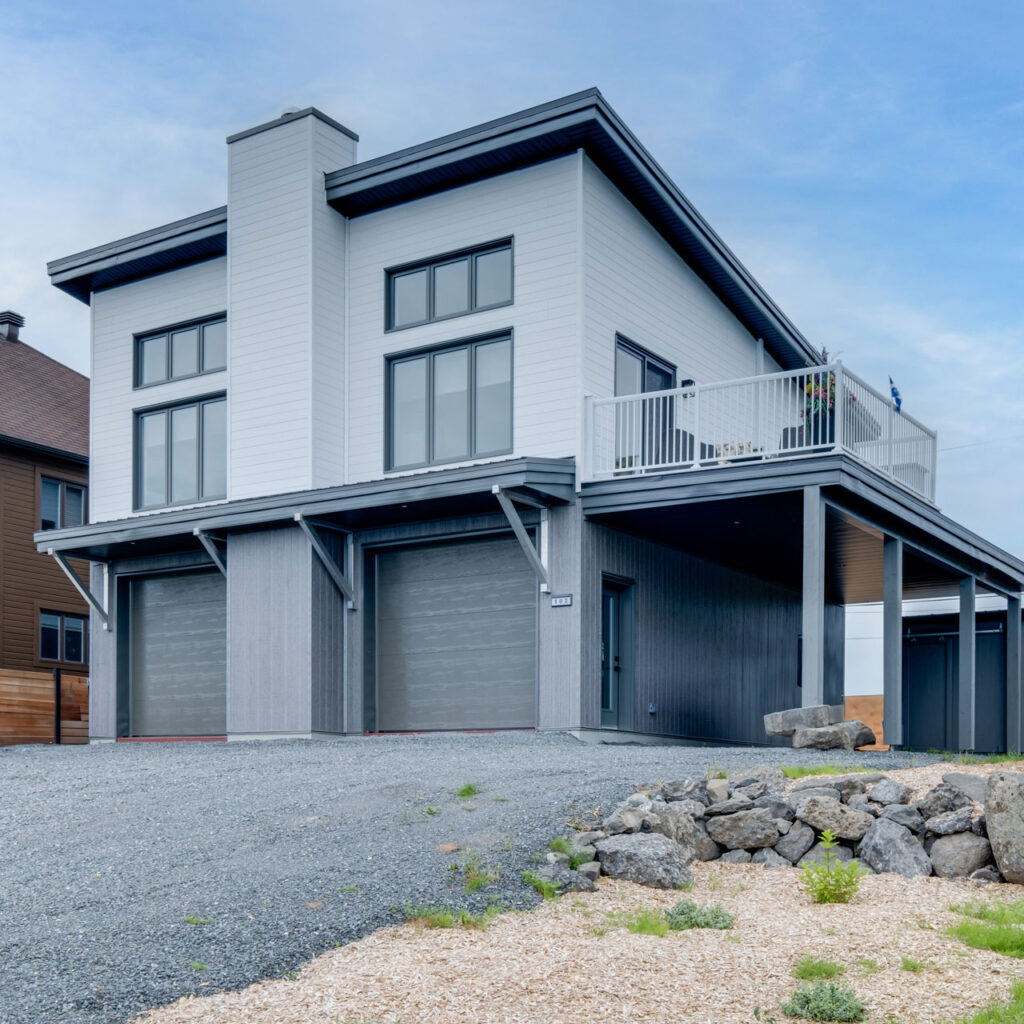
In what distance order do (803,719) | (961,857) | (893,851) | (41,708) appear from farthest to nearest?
(41,708) → (803,719) → (893,851) → (961,857)

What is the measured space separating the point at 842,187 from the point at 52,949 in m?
21.6

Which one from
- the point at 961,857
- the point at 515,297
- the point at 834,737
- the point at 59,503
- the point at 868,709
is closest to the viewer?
the point at 961,857

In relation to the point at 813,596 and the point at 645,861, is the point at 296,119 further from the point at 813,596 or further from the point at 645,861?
the point at 645,861

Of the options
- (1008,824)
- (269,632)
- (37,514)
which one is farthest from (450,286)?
(37,514)

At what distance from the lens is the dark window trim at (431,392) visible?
15.5 m

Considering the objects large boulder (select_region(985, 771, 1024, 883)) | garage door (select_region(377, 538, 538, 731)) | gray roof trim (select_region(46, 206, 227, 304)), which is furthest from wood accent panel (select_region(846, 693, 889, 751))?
large boulder (select_region(985, 771, 1024, 883))

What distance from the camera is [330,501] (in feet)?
50.4

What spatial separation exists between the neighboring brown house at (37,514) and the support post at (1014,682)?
1656 cm

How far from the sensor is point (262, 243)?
55.9ft

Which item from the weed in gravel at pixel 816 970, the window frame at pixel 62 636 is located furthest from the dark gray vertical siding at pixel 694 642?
the window frame at pixel 62 636

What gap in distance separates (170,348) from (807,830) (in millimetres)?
13774

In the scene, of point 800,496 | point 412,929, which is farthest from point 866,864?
point 800,496

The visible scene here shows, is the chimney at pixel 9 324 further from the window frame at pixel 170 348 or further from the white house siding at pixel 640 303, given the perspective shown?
the white house siding at pixel 640 303

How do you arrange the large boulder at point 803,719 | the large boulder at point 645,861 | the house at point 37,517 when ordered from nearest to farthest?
1. the large boulder at point 645,861
2. the large boulder at point 803,719
3. the house at point 37,517
